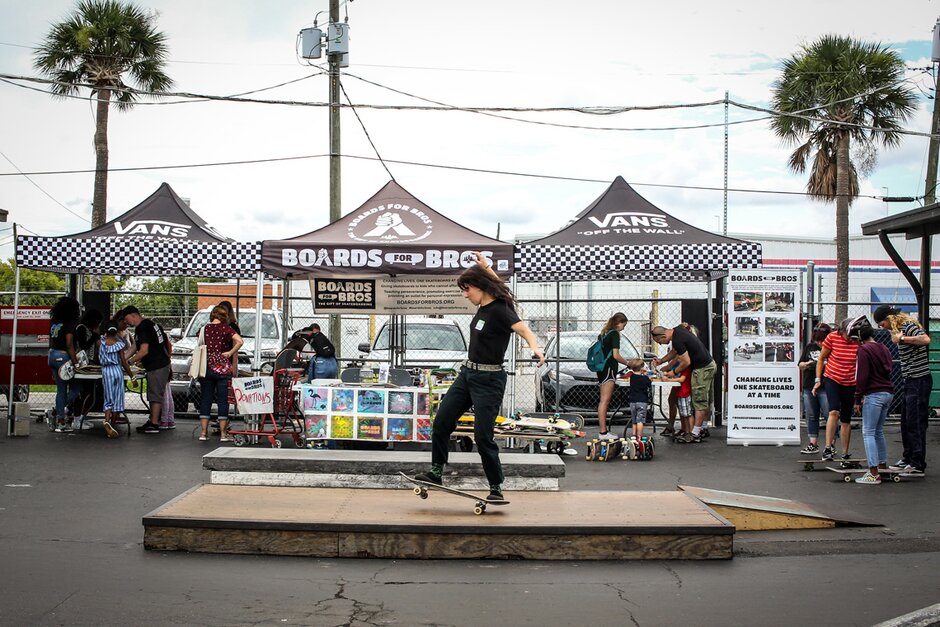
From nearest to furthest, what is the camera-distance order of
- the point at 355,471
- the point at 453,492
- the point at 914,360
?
the point at 453,492, the point at 355,471, the point at 914,360

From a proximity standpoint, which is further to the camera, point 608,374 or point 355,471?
point 608,374

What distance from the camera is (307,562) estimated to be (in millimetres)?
6887

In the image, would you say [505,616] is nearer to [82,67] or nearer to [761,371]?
[761,371]

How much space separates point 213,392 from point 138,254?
2.35m

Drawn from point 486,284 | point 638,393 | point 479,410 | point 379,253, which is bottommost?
point 638,393

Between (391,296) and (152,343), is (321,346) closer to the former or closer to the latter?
(391,296)

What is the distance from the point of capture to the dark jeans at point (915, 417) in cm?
1103

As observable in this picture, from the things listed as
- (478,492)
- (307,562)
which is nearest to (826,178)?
(478,492)

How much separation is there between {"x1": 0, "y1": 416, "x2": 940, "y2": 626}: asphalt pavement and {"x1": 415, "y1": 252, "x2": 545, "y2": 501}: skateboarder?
3.15ft

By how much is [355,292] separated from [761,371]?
6266 mm

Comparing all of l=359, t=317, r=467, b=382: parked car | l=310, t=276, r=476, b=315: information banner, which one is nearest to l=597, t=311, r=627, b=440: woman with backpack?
l=310, t=276, r=476, b=315: information banner

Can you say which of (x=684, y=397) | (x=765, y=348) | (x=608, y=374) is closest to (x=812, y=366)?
(x=765, y=348)

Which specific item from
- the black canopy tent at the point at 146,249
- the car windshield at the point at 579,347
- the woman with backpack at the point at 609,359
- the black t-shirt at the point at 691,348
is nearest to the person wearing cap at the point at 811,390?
the black t-shirt at the point at 691,348

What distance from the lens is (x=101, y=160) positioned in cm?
2669
